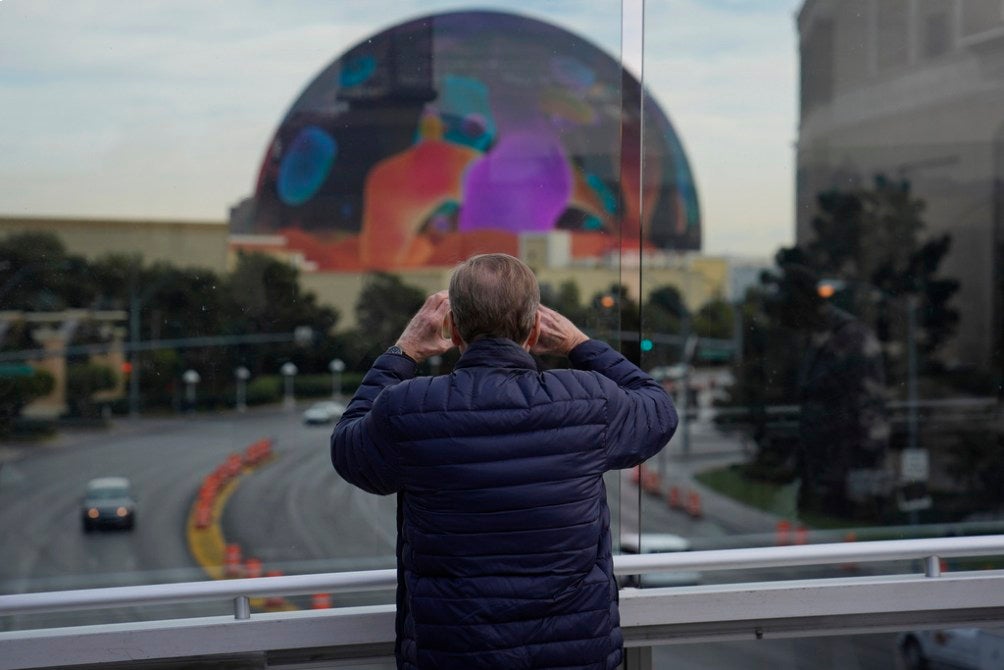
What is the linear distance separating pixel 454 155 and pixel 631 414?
3.68 m

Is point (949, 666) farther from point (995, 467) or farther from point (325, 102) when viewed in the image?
point (995, 467)

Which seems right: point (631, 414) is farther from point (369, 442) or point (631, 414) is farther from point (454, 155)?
point (454, 155)

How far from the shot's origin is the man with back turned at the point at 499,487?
0.80m

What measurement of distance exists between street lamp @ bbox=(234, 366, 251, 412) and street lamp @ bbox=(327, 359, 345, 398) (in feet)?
1.13

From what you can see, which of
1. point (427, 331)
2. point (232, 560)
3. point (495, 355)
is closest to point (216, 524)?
point (232, 560)

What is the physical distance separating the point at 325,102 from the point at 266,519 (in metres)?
1.84

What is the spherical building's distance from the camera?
4.06 meters

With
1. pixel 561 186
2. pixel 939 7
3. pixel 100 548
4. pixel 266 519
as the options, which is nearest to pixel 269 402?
pixel 266 519

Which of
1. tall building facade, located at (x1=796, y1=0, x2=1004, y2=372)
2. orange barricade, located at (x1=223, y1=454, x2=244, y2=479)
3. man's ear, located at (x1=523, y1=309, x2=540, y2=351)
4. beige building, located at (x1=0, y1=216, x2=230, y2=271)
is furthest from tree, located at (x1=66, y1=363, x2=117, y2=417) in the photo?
tall building facade, located at (x1=796, y1=0, x2=1004, y2=372)

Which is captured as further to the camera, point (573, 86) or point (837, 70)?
point (837, 70)

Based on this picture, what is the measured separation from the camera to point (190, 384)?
387 cm

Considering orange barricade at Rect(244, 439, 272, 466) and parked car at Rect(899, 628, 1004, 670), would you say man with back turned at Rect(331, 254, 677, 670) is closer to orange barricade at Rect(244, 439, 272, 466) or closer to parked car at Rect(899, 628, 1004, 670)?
parked car at Rect(899, 628, 1004, 670)

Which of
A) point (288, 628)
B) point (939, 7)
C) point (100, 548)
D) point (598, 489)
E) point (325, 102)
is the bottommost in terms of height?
point (100, 548)

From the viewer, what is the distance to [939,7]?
516cm
